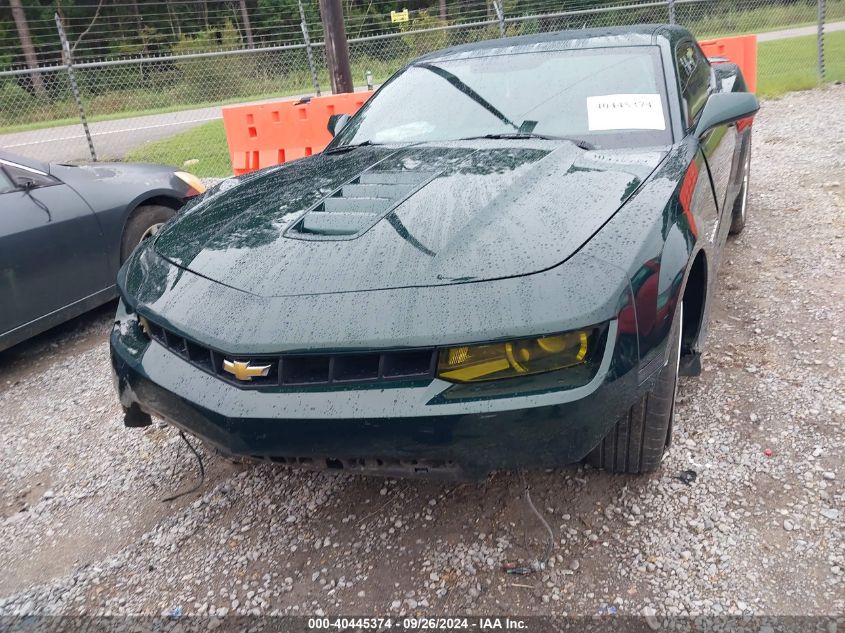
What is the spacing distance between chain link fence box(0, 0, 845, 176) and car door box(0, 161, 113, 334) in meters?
6.99

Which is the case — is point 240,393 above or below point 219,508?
above

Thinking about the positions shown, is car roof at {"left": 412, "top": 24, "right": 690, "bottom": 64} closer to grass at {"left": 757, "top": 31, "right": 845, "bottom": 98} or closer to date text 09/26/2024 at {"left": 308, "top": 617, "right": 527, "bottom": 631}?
date text 09/26/2024 at {"left": 308, "top": 617, "right": 527, "bottom": 631}

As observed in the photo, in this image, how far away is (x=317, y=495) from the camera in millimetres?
2520

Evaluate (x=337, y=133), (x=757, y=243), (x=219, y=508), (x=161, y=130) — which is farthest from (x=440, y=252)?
(x=161, y=130)

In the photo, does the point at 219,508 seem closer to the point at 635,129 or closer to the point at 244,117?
the point at 635,129

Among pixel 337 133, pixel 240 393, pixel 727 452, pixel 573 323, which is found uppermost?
pixel 337 133

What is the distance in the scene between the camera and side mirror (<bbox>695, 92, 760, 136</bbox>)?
2.71 meters

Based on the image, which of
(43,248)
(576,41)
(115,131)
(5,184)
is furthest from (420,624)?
(115,131)

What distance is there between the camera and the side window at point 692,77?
2.90 metres

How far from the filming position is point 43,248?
12.5ft

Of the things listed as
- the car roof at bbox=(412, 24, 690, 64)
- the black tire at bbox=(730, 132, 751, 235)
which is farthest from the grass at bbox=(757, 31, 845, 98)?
the car roof at bbox=(412, 24, 690, 64)

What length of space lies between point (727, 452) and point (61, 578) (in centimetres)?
242

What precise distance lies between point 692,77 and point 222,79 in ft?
44.0

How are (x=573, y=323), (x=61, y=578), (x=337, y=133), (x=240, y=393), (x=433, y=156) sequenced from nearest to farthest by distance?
(x=573, y=323) → (x=240, y=393) → (x=61, y=578) → (x=433, y=156) → (x=337, y=133)
